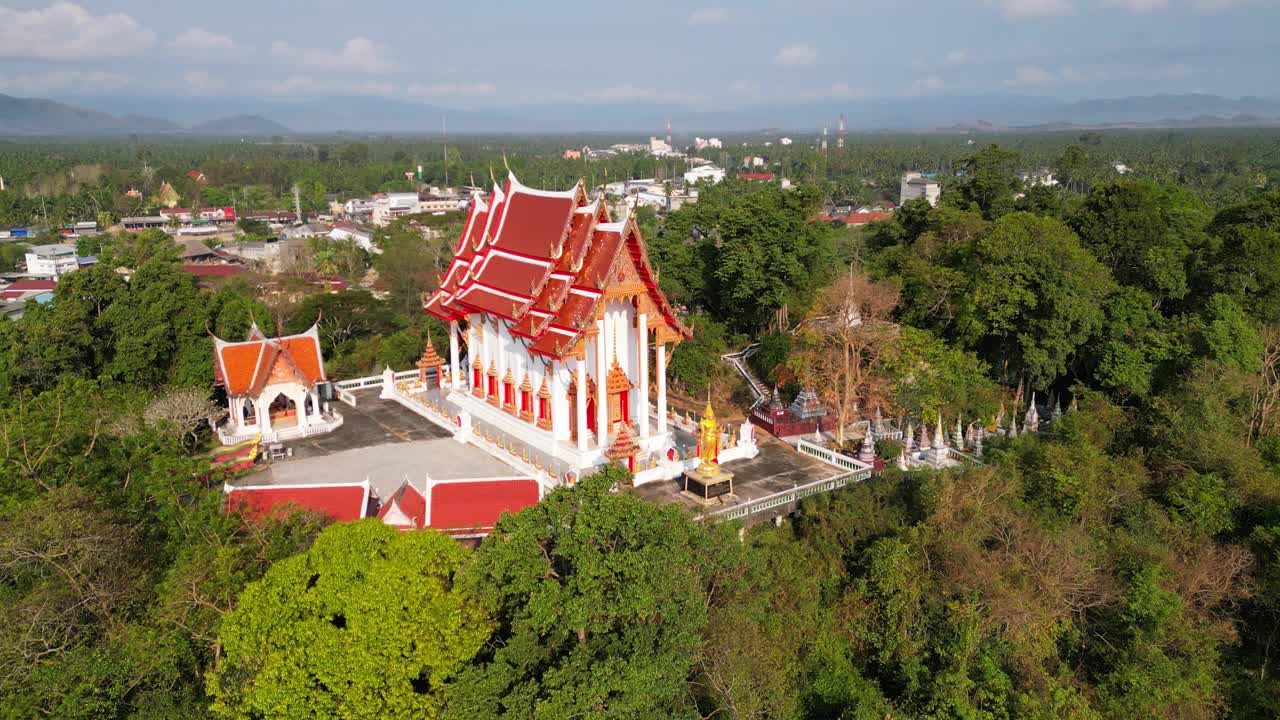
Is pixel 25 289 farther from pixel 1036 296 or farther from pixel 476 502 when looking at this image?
pixel 1036 296

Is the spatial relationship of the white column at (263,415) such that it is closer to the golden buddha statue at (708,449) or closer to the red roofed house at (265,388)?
the red roofed house at (265,388)

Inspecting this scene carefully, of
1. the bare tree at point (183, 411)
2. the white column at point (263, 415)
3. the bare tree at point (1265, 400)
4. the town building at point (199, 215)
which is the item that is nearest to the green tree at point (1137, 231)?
the bare tree at point (1265, 400)

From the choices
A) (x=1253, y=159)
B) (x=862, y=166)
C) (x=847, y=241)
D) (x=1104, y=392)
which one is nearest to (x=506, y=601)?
(x=1104, y=392)

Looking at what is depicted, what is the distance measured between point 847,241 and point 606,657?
38.4 metres

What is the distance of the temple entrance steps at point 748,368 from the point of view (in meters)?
29.6

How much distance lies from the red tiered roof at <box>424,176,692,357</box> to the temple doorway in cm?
543

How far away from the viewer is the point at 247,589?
14.1 m

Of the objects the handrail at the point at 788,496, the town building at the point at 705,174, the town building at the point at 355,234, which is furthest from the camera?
the town building at the point at 705,174

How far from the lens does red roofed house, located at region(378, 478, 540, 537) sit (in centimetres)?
1873

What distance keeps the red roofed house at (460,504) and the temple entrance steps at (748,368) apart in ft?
32.0

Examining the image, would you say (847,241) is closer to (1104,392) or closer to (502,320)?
(1104,392)

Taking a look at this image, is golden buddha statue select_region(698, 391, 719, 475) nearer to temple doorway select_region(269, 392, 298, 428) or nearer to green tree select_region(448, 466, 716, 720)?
green tree select_region(448, 466, 716, 720)

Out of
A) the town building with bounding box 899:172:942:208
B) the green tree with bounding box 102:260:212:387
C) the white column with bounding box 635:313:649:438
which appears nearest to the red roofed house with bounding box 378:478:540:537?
the white column with bounding box 635:313:649:438

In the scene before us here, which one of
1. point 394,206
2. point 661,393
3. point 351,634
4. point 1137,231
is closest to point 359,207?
point 394,206
